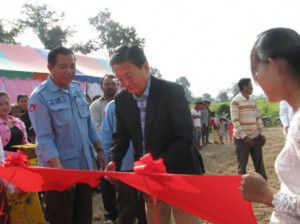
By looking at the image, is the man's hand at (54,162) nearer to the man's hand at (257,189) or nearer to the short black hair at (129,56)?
the short black hair at (129,56)

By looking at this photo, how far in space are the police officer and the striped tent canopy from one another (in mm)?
6309

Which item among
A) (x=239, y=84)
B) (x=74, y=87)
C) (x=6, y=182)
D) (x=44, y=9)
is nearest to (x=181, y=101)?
(x=74, y=87)

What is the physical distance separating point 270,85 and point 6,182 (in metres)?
2.58

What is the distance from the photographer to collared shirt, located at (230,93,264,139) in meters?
6.16

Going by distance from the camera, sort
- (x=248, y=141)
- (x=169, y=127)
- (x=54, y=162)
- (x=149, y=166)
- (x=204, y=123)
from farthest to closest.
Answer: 1. (x=204, y=123)
2. (x=248, y=141)
3. (x=54, y=162)
4. (x=169, y=127)
5. (x=149, y=166)

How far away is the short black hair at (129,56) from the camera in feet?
8.91

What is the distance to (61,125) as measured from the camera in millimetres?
3283

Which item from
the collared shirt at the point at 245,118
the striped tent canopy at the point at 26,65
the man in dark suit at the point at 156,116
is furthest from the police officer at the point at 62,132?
the striped tent canopy at the point at 26,65

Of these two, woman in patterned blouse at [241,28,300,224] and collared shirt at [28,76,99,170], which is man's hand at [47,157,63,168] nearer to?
collared shirt at [28,76,99,170]

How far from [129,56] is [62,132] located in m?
1.01

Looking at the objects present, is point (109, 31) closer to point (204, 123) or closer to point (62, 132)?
point (204, 123)

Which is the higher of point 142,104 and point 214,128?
point 142,104

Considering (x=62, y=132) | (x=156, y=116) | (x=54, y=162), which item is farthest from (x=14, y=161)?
(x=156, y=116)


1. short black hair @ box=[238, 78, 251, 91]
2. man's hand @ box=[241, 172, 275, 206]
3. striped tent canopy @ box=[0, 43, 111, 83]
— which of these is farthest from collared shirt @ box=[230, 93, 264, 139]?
striped tent canopy @ box=[0, 43, 111, 83]
